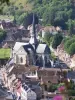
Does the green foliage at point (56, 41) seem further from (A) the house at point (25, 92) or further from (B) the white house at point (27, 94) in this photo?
(B) the white house at point (27, 94)

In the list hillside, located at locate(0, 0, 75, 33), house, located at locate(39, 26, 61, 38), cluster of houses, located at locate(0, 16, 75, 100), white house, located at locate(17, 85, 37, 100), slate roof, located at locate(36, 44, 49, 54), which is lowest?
white house, located at locate(17, 85, 37, 100)

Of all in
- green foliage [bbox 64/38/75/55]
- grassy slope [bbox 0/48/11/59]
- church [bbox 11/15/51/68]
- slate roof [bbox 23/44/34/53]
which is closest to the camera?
church [bbox 11/15/51/68]

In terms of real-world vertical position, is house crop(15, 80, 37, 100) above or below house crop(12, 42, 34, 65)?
below

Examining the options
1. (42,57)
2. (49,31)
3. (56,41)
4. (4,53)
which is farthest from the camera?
(49,31)

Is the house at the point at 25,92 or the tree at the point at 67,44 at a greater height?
the tree at the point at 67,44

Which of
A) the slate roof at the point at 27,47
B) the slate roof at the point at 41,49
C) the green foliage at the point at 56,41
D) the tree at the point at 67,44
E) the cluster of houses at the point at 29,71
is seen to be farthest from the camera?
the green foliage at the point at 56,41

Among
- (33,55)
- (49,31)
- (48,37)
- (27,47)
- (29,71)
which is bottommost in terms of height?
(29,71)

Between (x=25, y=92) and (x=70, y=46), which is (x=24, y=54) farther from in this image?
(x=25, y=92)

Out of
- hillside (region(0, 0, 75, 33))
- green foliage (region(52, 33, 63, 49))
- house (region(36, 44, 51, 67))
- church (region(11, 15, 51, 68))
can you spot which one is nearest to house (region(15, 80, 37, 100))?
house (region(36, 44, 51, 67))

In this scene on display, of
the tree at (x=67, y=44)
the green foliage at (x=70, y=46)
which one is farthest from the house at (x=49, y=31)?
the green foliage at (x=70, y=46)

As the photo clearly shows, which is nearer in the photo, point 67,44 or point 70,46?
point 70,46

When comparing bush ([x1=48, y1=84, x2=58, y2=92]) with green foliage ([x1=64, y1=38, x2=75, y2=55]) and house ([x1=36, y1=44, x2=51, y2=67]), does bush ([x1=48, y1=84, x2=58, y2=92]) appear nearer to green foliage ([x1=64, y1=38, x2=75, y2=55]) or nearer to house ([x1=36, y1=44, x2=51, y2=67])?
house ([x1=36, y1=44, x2=51, y2=67])

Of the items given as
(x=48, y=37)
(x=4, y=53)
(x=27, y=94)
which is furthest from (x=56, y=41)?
(x=27, y=94)
